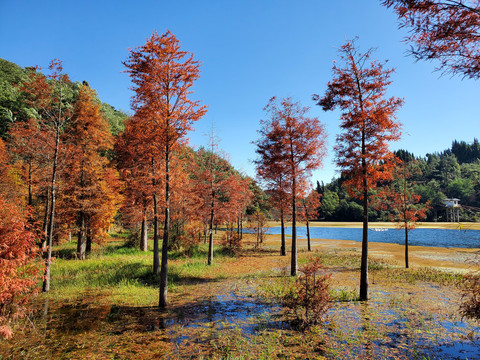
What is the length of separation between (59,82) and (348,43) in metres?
16.2

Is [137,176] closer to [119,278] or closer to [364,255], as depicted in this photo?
[119,278]

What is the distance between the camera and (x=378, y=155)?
1205cm

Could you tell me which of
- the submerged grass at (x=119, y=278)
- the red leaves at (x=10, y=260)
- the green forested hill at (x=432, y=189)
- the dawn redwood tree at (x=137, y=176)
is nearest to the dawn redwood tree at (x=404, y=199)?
the submerged grass at (x=119, y=278)

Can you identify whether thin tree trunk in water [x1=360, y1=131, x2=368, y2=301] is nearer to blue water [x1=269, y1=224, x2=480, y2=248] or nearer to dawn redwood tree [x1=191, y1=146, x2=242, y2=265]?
dawn redwood tree [x1=191, y1=146, x2=242, y2=265]

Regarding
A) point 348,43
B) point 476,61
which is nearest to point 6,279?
point 476,61

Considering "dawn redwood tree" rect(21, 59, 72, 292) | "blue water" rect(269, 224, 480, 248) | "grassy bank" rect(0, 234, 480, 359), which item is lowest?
"blue water" rect(269, 224, 480, 248)

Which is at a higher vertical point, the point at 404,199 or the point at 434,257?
the point at 404,199

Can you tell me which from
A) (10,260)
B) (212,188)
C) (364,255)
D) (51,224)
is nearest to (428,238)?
(364,255)

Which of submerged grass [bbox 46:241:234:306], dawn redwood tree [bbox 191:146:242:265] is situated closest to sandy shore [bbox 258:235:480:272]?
dawn redwood tree [bbox 191:146:242:265]

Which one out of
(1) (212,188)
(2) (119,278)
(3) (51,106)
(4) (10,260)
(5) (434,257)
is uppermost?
(3) (51,106)

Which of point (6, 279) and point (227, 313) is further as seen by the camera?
point (227, 313)

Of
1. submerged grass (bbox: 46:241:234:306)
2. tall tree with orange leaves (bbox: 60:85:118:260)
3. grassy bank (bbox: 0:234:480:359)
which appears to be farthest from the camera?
tall tree with orange leaves (bbox: 60:85:118:260)

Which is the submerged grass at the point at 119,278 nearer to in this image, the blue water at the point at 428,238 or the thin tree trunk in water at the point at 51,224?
the thin tree trunk in water at the point at 51,224

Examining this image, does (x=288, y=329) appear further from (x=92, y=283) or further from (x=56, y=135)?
(x=56, y=135)
